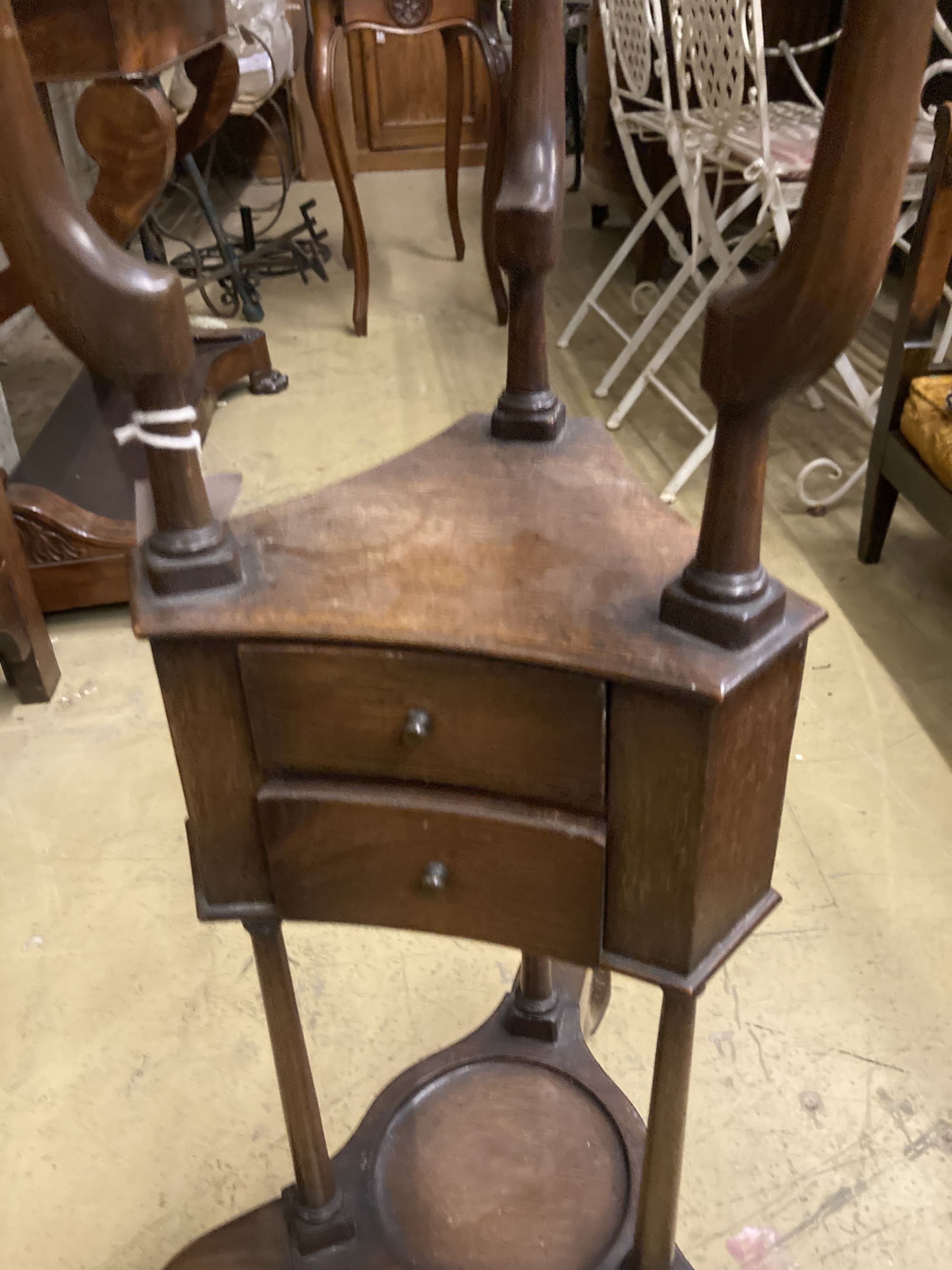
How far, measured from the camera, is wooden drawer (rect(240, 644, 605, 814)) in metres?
0.51

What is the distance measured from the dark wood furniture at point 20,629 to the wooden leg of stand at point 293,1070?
91 cm

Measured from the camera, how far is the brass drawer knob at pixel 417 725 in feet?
1.75

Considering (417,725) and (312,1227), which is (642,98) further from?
(312,1227)

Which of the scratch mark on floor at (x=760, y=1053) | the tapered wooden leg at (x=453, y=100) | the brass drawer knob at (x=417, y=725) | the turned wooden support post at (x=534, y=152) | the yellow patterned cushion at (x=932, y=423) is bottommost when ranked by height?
the scratch mark on floor at (x=760, y=1053)

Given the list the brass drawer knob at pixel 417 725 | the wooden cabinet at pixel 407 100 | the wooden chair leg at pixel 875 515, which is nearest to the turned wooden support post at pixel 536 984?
the brass drawer knob at pixel 417 725

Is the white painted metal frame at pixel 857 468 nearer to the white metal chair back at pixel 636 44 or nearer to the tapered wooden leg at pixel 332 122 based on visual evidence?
the white metal chair back at pixel 636 44

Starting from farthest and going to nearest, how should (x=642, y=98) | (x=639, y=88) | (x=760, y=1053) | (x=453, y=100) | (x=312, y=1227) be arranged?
1. (x=453, y=100)
2. (x=639, y=88)
3. (x=642, y=98)
4. (x=760, y=1053)
5. (x=312, y=1227)

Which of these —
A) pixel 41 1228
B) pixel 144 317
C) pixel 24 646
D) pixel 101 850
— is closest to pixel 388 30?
pixel 24 646

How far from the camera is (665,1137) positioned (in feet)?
2.18

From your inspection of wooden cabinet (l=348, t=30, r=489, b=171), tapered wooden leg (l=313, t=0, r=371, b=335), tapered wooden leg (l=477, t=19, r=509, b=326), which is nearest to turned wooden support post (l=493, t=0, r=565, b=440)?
tapered wooden leg (l=477, t=19, r=509, b=326)

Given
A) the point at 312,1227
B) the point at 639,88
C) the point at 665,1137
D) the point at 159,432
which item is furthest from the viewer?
the point at 639,88

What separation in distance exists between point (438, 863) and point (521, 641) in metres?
0.16

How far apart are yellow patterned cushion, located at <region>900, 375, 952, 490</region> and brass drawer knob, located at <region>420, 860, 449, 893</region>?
4.24 ft

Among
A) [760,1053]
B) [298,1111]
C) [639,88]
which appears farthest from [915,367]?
[298,1111]
